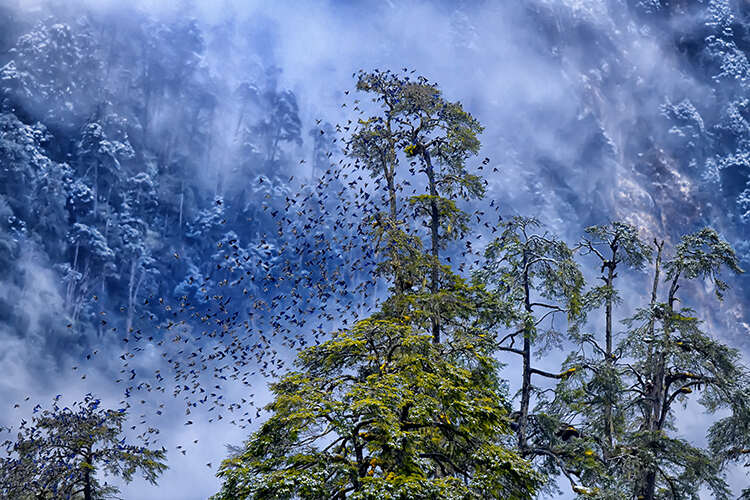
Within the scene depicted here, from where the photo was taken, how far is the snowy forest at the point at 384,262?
12.6 meters

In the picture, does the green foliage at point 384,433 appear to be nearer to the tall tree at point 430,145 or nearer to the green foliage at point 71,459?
the tall tree at point 430,145

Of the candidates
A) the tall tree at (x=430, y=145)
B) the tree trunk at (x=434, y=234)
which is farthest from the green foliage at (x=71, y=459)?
the tall tree at (x=430, y=145)

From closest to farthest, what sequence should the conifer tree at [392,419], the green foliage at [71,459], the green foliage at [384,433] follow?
the green foliage at [384,433], the conifer tree at [392,419], the green foliage at [71,459]

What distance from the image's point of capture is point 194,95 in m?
129

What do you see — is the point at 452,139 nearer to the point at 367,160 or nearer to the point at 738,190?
the point at 367,160

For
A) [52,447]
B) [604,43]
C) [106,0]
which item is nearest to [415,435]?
[52,447]

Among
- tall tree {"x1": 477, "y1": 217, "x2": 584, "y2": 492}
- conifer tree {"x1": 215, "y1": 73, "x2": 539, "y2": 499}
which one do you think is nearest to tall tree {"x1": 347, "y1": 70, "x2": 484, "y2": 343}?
tall tree {"x1": 477, "y1": 217, "x2": 584, "y2": 492}

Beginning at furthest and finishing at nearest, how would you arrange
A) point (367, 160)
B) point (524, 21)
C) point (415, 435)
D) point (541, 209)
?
point (524, 21)
point (541, 209)
point (367, 160)
point (415, 435)

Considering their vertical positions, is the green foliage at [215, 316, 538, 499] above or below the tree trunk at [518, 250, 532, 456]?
below

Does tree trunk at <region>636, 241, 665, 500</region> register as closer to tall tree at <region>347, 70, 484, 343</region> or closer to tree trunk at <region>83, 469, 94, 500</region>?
tall tree at <region>347, 70, 484, 343</region>

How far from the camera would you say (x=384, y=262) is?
47.8ft

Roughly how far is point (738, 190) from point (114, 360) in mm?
112314

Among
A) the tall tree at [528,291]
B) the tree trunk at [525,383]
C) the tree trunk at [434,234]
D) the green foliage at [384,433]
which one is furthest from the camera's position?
the tall tree at [528,291]

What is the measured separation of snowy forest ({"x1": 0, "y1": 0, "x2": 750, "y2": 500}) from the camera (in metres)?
12.6
